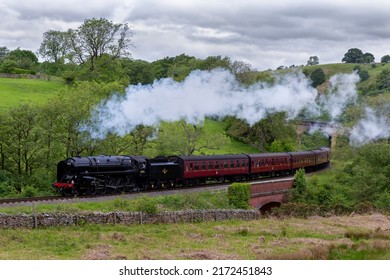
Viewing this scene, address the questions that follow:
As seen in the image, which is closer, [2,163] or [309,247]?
[309,247]

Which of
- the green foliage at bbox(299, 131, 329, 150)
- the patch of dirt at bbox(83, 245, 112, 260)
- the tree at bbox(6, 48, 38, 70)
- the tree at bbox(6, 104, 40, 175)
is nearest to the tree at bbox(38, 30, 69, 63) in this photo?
the tree at bbox(6, 48, 38, 70)

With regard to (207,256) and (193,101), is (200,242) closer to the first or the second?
(207,256)

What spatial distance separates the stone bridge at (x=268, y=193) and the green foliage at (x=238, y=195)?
142cm

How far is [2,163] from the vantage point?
4362 centimetres

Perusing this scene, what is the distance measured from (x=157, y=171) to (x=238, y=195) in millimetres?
6365

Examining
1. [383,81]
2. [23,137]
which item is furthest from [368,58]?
[23,137]

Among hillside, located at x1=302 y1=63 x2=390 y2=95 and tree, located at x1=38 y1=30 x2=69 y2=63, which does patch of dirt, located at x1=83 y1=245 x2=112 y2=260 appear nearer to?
tree, located at x1=38 y1=30 x2=69 y2=63

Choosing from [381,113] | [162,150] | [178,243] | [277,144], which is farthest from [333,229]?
[277,144]

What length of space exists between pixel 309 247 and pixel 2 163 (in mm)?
27005

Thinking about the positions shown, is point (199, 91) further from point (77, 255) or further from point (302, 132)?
point (302, 132)

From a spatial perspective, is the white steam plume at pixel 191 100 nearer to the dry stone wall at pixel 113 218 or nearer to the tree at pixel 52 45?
the dry stone wall at pixel 113 218

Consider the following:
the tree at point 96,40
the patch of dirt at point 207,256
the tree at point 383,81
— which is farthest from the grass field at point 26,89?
the tree at point 383,81

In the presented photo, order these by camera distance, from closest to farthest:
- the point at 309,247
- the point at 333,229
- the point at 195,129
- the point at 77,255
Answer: the point at 77,255, the point at 309,247, the point at 333,229, the point at 195,129

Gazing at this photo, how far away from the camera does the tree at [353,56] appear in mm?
187875
